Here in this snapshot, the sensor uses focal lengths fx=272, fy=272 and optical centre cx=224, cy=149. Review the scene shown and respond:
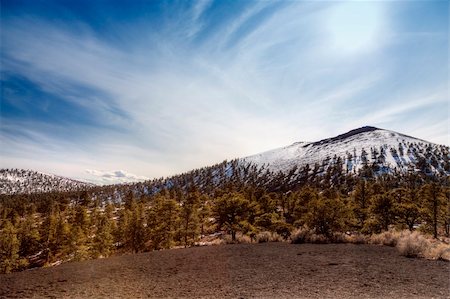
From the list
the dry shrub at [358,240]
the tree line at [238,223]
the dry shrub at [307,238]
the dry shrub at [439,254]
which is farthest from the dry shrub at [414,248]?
the tree line at [238,223]

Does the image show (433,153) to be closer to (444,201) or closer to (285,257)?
(444,201)

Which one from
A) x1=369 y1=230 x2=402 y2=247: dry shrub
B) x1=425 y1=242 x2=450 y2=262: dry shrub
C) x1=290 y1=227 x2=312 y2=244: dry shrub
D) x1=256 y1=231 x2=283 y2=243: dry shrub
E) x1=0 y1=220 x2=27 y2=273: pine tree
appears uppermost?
x1=425 y1=242 x2=450 y2=262: dry shrub

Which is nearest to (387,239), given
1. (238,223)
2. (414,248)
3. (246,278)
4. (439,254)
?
(414,248)

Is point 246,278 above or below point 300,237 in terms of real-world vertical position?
above

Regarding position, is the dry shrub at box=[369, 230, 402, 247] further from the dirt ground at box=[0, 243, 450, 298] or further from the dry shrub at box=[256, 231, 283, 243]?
the dry shrub at box=[256, 231, 283, 243]

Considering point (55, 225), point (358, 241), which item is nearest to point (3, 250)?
point (55, 225)

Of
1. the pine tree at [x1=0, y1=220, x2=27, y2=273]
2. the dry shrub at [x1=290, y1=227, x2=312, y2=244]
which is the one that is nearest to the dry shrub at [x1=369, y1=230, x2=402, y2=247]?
the dry shrub at [x1=290, y1=227, x2=312, y2=244]

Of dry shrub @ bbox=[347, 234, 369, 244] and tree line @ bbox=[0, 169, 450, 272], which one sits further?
tree line @ bbox=[0, 169, 450, 272]

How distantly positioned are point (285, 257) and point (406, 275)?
5275 mm

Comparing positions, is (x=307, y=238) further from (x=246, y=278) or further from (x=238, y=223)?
(x=238, y=223)

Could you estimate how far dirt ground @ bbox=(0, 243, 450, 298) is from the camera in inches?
337

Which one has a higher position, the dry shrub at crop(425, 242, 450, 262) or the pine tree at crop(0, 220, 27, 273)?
the dry shrub at crop(425, 242, 450, 262)

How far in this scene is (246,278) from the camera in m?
10.1

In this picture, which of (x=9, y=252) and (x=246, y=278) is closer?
(x=246, y=278)
